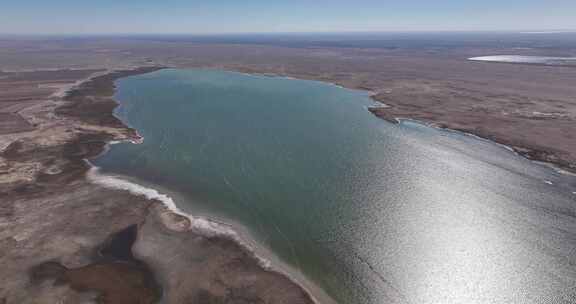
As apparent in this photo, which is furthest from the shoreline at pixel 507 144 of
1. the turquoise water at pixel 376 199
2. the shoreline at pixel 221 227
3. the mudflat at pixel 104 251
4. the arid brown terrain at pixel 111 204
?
the mudflat at pixel 104 251

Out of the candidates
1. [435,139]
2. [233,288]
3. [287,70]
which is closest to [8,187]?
[233,288]

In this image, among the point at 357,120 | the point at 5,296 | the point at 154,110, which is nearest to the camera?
the point at 5,296

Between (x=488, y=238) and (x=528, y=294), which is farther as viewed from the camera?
(x=488, y=238)

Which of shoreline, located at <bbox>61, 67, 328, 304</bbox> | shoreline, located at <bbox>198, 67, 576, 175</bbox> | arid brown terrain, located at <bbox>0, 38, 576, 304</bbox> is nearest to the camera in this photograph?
arid brown terrain, located at <bbox>0, 38, 576, 304</bbox>

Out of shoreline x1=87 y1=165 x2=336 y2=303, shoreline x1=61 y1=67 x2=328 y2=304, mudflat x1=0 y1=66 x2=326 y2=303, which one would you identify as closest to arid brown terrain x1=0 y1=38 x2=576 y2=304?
mudflat x1=0 y1=66 x2=326 y2=303

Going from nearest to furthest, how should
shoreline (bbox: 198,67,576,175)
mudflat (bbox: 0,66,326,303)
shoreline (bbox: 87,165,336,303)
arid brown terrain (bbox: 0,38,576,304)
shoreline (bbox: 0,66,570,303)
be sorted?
1. mudflat (bbox: 0,66,326,303)
2. arid brown terrain (bbox: 0,38,576,304)
3. shoreline (bbox: 87,165,336,303)
4. shoreline (bbox: 0,66,570,303)
5. shoreline (bbox: 198,67,576,175)

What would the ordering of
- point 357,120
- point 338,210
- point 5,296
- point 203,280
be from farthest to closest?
1. point 357,120
2. point 338,210
3. point 203,280
4. point 5,296

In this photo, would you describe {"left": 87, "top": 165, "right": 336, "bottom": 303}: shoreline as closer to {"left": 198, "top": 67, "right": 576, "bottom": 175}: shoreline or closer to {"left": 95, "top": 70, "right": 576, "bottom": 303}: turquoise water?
{"left": 95, "top": 70, "right": 576, "bottom": 303}: turquoise water

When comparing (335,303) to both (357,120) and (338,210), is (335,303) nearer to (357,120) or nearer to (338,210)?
(338,210)
